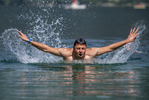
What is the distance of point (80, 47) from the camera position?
13281mm

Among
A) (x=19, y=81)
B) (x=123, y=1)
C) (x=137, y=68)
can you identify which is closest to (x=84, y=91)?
(x=19, y=81)

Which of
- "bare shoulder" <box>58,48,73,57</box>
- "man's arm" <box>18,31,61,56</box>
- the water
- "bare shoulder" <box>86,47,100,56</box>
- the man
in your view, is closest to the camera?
the water

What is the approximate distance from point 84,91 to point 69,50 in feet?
14.8

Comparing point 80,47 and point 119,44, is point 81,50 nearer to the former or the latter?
point 80,47

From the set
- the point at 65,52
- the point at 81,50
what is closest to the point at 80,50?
the point at 81,50

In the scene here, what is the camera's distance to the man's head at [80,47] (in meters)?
13.2

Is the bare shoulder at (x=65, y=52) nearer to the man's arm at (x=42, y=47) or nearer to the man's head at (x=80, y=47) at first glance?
the man's arm at (x=42, y=47)

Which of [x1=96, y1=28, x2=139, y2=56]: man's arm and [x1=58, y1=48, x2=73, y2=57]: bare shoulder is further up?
[x1=96, y1=28, x2=139, y2=56]: man's arm

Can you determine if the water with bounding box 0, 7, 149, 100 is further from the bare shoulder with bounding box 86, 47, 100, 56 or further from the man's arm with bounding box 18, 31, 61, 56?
the man's arm with bounding box 18, 31, 61, 56

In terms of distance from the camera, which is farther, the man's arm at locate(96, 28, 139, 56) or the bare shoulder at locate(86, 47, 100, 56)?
the bare shoulder at locate(86, 47, 100, 56)

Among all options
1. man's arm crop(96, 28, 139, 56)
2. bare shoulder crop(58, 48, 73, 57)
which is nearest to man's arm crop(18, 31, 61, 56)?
bare shoulder crop(58, 48, 73, 57)

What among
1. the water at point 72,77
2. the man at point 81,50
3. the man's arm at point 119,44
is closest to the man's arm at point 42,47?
the man at point 81,50

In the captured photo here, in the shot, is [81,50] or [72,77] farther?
[81,50]

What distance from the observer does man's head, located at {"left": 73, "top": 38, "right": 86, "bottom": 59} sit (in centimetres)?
1323
